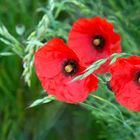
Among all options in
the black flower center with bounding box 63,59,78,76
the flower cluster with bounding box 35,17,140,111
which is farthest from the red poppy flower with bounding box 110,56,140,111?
the black flower center with bounding box 63,59,78,76

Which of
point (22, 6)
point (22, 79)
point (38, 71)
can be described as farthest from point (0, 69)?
point (38, 71)

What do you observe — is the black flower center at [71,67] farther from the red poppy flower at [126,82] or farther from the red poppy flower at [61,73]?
the red poppy flower at [126,82]

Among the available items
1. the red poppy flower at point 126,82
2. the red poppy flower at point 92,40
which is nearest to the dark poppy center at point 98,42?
the red poppy flower at point 92,40

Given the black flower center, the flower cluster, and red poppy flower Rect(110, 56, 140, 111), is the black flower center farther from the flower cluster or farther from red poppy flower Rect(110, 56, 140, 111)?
red poppy flower Rect(110, 56, 140, 111)

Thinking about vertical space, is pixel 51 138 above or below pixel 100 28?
below

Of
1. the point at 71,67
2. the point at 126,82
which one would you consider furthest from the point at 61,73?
the point at 126,82

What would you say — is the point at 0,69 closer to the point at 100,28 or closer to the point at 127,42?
the point at 127,42

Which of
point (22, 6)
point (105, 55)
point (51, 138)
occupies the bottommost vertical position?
point (51, 138)
